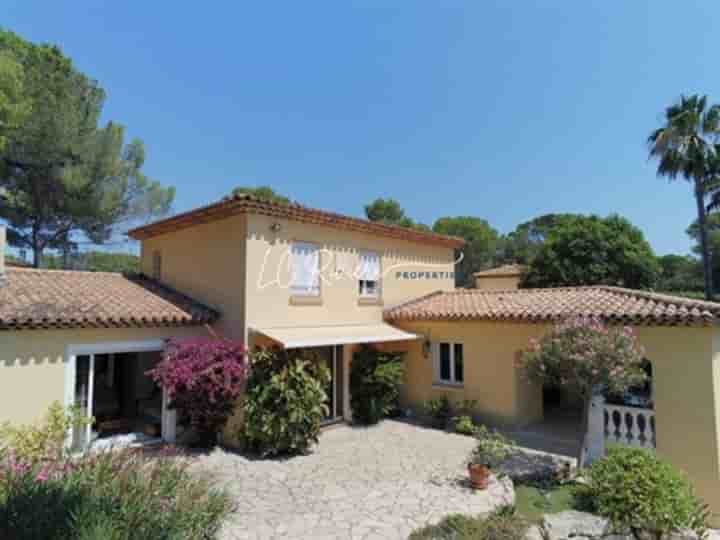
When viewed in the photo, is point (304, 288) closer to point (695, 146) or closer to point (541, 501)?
point (541, 501)

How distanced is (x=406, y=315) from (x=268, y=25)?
21.2 metres

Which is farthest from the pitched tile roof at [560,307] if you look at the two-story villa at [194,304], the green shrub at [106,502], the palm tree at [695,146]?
the palm tree at [695,146]

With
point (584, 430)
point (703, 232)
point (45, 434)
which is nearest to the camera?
point (45, 434)

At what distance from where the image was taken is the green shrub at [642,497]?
1259cm

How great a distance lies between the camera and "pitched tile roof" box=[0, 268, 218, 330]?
674 inches

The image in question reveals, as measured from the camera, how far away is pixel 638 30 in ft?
68.9

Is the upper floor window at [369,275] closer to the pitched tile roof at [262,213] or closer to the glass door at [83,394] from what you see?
the pitched tile roof at [262,213]

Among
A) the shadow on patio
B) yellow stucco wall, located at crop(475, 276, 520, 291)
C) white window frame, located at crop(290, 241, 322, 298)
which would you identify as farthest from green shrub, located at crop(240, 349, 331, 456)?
yellow stucco wall, located at crop(475, 276, 520, 291)

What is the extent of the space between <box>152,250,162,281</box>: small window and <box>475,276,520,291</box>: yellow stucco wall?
51.7 meters

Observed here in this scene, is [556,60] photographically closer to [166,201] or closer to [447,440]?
[447,440]

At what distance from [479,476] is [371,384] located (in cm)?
1032

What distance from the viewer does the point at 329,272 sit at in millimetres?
25422

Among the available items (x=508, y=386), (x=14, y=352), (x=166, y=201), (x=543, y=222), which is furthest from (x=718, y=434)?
(x=543, y=222)

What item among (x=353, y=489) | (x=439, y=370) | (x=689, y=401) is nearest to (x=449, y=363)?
(x=439, y=370)
